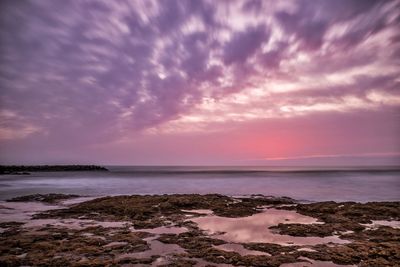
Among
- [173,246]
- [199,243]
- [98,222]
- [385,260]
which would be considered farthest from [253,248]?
[98,222]

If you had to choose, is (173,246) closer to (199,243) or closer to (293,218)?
(199,243)

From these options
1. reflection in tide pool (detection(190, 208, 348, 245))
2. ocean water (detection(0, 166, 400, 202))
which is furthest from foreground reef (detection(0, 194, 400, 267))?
ocean water (detection(0, 166, 400, 202))

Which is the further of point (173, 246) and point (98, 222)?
point (98, 222)

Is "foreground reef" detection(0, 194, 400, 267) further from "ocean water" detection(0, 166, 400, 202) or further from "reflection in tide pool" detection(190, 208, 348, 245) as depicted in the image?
"ocean water" detection(0, 166, 400, 202)

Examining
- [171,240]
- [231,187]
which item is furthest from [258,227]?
[231,187]

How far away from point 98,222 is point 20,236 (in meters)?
4.21

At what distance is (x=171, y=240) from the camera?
1220 cm

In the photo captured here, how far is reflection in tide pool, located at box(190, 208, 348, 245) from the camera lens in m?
12.5

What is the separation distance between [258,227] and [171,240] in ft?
16.6

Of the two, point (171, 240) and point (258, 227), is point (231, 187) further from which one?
point (171, 240)

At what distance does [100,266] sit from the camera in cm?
920

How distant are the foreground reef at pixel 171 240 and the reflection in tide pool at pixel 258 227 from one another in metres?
0.53

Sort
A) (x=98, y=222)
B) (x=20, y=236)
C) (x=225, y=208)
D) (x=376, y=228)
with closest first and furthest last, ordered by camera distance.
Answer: (x=20, y=236) < (x=376, y=228) < (x=98, y=222) < (x=225, y=208)

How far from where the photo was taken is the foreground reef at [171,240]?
981cm
